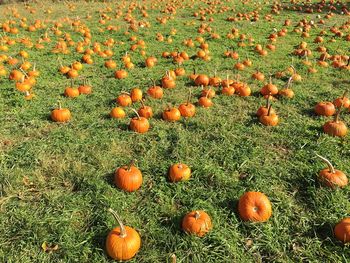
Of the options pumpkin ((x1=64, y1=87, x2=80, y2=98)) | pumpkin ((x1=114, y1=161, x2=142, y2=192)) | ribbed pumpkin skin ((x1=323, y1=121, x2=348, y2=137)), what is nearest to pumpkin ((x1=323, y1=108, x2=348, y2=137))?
ribbed pumpkin skin ((x1=323, y1=121, x2=348, y2=137))

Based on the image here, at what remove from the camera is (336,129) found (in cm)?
603

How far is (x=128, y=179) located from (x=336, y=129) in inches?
157

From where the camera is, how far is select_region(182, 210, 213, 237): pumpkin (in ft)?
13.3

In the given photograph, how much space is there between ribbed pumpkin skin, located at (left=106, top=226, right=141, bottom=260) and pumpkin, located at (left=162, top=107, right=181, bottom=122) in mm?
3114

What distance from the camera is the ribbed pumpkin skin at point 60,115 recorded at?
662 centimetres

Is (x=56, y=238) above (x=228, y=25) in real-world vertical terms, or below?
below

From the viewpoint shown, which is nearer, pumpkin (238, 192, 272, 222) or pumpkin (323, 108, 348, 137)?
pumpkin (238, 192, 272, 222)

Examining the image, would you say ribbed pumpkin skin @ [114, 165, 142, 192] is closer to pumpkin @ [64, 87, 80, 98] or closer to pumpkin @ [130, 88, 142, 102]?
pumpkin @ [130, 88, 142, 102]

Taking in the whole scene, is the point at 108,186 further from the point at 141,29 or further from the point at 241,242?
the point at 141,29

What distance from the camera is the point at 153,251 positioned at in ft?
13.0

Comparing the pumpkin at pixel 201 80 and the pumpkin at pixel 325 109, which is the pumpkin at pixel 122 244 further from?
the pumpkin at pixel 201 80

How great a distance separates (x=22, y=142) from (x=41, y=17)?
14.0m

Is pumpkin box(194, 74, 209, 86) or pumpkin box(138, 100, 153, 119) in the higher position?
pumpkin box(194, 74, 209, 86)

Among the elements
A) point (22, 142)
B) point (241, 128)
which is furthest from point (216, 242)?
point (22, 142)
